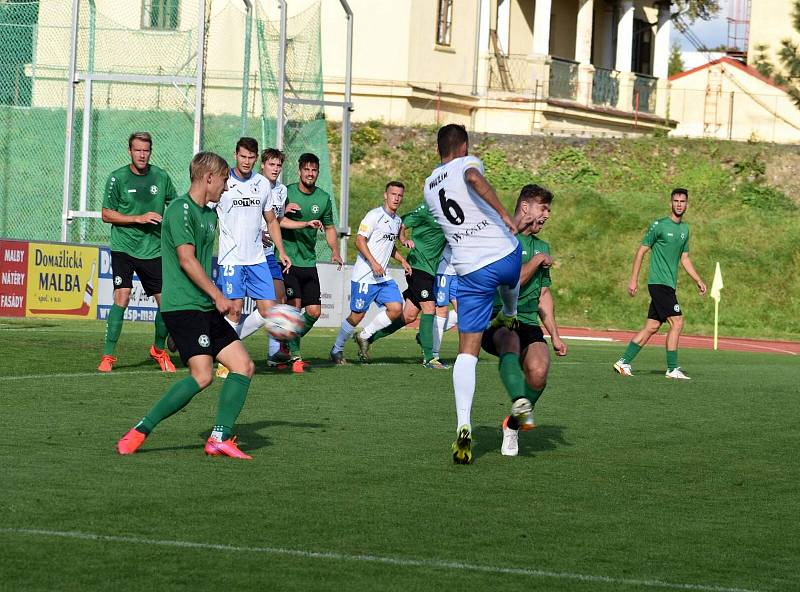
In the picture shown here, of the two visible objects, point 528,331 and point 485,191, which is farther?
point 528,331

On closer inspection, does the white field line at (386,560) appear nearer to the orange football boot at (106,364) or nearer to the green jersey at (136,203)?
the orange football boot at (106,364)

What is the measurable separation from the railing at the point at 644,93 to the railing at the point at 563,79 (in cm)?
392

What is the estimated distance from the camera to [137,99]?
23.3 m

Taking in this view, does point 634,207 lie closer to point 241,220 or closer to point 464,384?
point 241,220

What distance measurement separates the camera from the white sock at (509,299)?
937 cm

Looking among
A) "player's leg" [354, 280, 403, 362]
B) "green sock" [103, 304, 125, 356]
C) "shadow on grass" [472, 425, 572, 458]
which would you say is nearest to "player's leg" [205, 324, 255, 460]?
"shadow on grass" [472, 425, 572, 458]

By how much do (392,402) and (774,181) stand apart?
26.7m

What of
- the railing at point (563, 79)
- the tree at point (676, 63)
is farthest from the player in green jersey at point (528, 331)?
the tree at point (676, 63)

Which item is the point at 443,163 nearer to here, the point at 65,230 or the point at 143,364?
the point at 143,364

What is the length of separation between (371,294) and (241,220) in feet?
10.5

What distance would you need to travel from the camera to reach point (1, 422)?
32.1 feet

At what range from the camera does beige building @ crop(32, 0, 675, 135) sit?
38.5m

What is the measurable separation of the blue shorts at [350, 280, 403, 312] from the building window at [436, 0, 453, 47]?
25.3 metres

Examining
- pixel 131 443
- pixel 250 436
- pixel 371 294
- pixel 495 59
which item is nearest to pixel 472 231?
pixel 250 436
